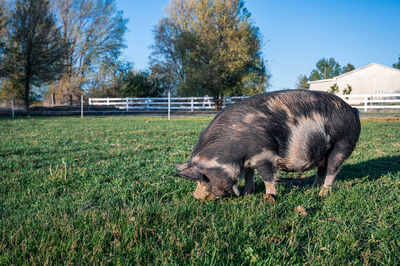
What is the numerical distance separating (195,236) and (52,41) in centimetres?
2715

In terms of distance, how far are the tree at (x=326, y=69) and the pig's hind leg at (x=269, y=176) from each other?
3174 inches

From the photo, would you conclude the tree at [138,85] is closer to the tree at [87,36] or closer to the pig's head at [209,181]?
the tree at [87,36]

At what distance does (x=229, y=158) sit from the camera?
2723mm

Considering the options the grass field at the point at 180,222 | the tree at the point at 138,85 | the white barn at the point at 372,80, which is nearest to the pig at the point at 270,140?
the grass field at the point at 180,222

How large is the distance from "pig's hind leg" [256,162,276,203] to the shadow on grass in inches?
18.6

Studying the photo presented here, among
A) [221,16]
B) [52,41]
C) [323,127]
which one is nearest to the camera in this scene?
[323,127]

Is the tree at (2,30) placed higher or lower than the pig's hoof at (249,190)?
higher

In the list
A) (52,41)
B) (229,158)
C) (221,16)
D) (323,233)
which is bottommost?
(323,233)

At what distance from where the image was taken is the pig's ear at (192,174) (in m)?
2.64

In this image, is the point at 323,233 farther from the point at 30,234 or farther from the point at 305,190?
the point at 30,234

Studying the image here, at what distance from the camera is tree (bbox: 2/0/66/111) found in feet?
76.8

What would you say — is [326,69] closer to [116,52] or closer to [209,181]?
[116,52]

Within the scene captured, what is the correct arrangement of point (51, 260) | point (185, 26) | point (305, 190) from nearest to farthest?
point (51, 260), point (305, 190), point (185, 26)

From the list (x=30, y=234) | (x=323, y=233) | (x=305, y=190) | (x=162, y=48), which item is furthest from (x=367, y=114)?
(x=162, y=48)
